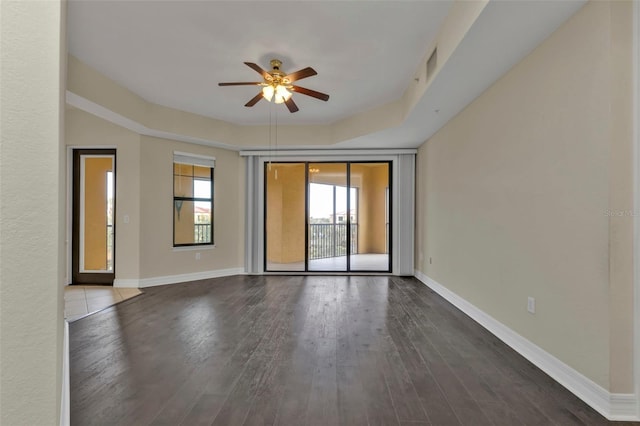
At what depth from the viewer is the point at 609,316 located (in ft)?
5.78

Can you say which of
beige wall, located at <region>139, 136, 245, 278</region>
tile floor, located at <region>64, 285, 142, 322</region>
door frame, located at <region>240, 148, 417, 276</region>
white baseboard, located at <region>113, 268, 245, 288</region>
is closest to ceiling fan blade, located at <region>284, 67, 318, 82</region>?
door frame, located at <region>240, 148, 417, 276</region>

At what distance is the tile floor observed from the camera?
3.65 metres

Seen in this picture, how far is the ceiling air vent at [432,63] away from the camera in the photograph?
2.88 m

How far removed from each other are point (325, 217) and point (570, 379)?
607 centimetres

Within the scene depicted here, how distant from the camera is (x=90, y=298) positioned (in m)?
4.24

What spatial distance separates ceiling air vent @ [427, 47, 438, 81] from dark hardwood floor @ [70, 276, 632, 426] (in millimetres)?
2534

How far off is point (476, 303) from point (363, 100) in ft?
9.96

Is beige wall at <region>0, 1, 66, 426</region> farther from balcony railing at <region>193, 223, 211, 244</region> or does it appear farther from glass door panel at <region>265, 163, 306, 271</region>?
glass door panel at <region>265, 163, 306, 271</region>

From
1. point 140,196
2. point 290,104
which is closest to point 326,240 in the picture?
point 140,196

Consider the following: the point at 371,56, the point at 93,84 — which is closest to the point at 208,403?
the point at 371,56

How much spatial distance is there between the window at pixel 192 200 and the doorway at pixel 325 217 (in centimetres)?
137

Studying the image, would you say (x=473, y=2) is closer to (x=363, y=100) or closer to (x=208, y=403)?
(x=363, y=100)

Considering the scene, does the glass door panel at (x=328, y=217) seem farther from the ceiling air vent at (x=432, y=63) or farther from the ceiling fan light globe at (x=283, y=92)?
the ceiling air vent at (x=432, y=63)

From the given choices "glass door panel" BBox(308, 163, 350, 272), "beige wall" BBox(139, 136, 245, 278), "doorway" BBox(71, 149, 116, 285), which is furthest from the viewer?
"glass door panel" BBox(308, 163, 350, 272)
